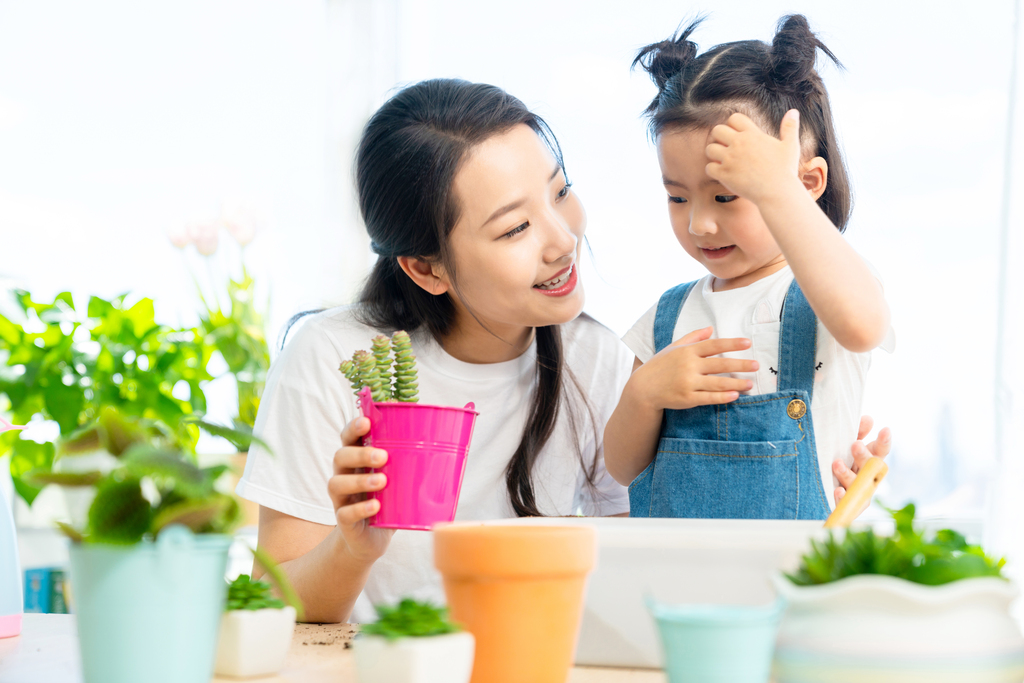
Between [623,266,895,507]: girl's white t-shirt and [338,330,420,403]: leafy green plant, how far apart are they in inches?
21.7

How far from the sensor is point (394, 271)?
1543mm

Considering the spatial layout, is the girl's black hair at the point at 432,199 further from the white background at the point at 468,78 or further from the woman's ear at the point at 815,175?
the white background at the point at 468,78

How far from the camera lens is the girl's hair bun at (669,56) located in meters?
Result: 1.32

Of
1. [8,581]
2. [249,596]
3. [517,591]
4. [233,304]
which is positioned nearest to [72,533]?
[249,596]

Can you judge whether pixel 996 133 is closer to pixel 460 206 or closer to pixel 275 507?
pixel 460 206

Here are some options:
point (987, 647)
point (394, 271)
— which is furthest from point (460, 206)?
point (987, 647)

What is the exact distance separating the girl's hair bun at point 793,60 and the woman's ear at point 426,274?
59 cm

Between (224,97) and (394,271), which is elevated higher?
(224,97)

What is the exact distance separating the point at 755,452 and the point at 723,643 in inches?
26.2

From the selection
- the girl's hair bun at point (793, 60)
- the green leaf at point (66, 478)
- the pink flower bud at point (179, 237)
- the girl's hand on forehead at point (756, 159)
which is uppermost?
the girl's hair bun at point (793, 60)

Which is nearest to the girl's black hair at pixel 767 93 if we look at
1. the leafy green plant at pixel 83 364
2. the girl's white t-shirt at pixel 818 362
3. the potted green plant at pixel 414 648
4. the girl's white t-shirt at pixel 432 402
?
the girl's white t-shirt at pixel 818 362

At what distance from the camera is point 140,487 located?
53 centimetres

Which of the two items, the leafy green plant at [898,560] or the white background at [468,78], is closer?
the leafy green plant at [898,560]

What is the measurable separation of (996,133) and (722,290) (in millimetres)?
1388
